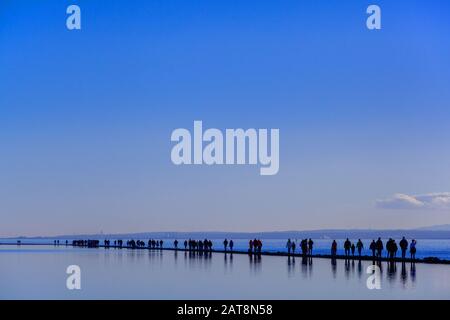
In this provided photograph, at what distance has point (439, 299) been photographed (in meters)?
20.6
